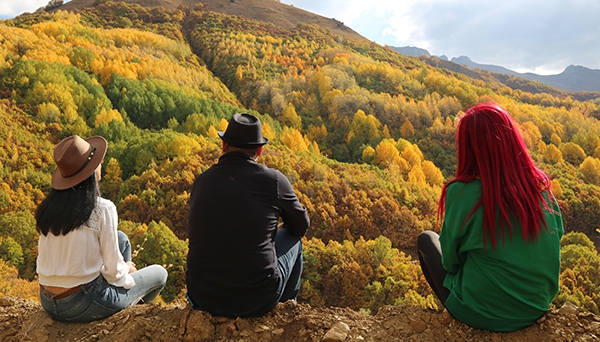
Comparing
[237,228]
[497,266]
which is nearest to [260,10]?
[237,228]

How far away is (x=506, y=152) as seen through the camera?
1867 mm

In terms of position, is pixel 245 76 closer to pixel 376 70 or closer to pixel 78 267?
pixel 376 70

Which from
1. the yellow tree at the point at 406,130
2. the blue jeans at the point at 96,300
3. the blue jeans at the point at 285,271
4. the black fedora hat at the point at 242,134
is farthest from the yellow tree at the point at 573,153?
the blue jeans at the point at 96,300

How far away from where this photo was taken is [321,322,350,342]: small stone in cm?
227

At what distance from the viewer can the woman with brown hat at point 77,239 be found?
2209mm

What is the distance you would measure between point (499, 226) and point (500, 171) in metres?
0.28

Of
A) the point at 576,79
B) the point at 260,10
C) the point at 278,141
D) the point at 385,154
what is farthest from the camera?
the point at 576,79

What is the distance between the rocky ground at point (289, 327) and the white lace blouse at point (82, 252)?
0.42 meters

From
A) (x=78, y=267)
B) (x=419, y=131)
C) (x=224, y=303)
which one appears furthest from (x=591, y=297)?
(x=419, y=131)

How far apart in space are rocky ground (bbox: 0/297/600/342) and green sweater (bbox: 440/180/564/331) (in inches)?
8.1

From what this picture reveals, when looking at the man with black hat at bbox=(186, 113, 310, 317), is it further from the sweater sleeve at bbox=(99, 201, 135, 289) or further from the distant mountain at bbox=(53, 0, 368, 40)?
the distant mountain at bbox=(53, 0, 368, 40)

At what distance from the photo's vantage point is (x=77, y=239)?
7.25 ft

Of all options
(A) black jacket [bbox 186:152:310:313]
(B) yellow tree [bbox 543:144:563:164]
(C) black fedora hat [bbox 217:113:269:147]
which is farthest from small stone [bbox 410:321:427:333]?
(B) yellow tree [bbox 543:144:563:164]

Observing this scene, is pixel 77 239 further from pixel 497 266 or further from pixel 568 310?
pixel 568 310
